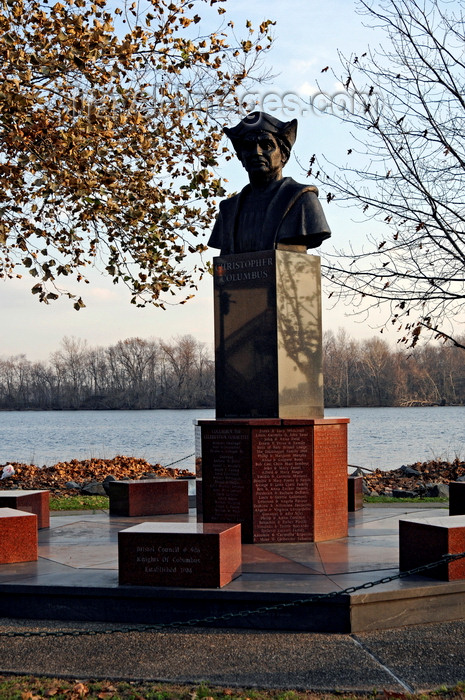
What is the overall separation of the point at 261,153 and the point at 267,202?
55cm

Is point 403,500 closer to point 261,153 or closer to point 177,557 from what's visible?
point 261,153

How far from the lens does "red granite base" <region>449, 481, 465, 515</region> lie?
9.55m

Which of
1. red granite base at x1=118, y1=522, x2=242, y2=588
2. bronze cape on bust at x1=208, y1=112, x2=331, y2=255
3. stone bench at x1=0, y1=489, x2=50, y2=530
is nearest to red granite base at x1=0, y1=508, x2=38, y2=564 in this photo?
red granite base at x1=118, y1=522, x2=242, y2=588

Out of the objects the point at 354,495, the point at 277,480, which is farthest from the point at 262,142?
the point at 354,495

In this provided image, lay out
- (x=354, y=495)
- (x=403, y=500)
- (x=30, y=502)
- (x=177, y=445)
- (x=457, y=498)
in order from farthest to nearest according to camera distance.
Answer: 1. (x=177, y=445)
2. (x=403, y=500)
3. (x=354, y=495)
4. (x=30, y=502)
5. (x=457, y=498)

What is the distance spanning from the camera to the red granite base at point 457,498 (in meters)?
9.55

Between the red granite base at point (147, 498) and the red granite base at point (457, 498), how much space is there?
358 centimetres

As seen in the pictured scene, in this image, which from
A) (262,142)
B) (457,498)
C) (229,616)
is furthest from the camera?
(457,498)

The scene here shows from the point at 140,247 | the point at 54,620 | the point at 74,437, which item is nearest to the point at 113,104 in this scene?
the point at 140,247

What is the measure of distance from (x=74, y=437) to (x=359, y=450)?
21.5 metres

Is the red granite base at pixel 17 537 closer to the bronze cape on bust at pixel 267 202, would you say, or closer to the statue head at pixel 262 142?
the bronze cape on bust at pixel 267 202

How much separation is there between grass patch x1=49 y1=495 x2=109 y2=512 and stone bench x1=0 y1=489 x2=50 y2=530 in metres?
3.03

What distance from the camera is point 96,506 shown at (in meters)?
13.4

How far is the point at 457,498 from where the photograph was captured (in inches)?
380
